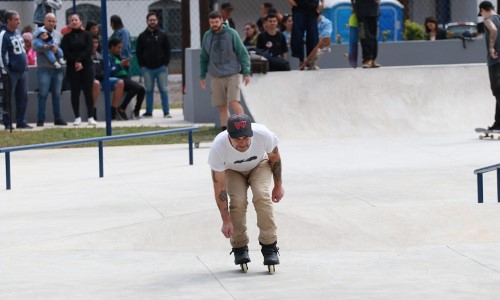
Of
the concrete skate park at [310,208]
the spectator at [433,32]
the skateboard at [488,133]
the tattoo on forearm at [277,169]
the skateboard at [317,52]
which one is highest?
the spectator at [433,32]

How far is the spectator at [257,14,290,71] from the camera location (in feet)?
63.5

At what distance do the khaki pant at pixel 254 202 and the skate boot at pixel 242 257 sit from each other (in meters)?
0.04

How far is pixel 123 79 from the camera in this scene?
2152cm

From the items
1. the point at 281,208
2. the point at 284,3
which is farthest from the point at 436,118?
the point at 284,3

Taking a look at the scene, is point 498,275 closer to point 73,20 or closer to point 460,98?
point 460,98

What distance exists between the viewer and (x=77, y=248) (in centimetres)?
955

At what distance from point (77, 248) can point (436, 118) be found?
1008 centimetres

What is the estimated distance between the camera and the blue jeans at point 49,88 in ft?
65.9

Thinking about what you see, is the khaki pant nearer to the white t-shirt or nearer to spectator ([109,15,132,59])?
the white t-shirt

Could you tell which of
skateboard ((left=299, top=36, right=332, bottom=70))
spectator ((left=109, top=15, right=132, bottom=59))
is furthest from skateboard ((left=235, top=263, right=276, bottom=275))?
spectator ((left=109, top=15, right=132, bottom=59))

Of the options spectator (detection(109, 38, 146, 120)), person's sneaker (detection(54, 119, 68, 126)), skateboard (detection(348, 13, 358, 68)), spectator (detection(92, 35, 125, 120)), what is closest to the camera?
skateboard (detection(348, 13, 358, 68))

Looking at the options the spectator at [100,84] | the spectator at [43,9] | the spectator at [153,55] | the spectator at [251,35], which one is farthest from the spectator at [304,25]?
the spectator at [43,9]

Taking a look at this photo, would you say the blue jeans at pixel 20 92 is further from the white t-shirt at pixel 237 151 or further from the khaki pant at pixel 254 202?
the white t-shirt at pixel 237 151

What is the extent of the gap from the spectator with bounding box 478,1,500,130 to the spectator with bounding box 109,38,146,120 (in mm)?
7011
